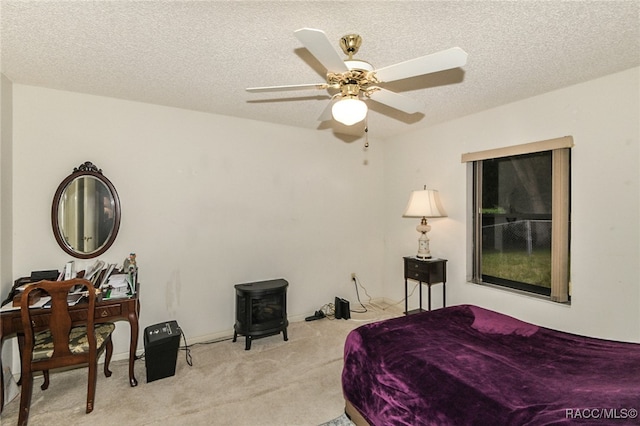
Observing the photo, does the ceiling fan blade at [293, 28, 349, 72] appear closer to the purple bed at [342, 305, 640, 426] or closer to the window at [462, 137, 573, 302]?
the purple bed at [342, 305, 640, 426]

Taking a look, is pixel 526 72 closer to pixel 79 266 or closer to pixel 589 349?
pixel 589 349

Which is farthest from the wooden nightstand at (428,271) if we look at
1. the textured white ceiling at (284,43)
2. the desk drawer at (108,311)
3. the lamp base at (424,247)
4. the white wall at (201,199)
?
the desk drawer at (108,311)

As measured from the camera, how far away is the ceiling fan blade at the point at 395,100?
73.6 inches

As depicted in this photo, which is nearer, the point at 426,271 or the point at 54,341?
the point at 54,341

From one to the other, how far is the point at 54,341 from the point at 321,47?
8.65ft

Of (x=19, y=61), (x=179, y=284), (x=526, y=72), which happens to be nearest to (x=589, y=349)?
(x=526, y=72)

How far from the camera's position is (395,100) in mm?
1968

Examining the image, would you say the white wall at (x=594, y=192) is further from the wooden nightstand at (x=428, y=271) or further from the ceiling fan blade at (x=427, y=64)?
the ceiling fan blade at (x=427, y=64)

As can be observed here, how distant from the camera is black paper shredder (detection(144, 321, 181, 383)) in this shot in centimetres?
256

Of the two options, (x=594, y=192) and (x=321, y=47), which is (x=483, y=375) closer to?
(x=321, y=47)

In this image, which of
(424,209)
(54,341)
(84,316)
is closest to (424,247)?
(424,209)

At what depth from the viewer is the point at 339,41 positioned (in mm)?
1865

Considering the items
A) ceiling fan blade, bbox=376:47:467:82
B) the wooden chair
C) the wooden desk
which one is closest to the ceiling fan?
ceiling fan blade, bbox=376:47:467:82

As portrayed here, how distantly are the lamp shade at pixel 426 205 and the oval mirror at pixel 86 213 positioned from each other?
321cm
